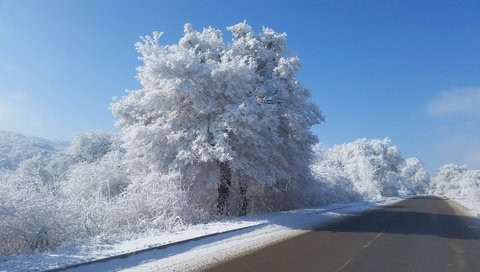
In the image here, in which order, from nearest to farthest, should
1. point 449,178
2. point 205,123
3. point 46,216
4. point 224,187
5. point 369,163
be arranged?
1. point 46,216
2. point 205,123
3. point 224,187
4. point 369,163
5. point 449,178

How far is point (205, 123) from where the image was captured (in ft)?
74.7

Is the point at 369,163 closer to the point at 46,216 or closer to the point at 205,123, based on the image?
the point at 205,123

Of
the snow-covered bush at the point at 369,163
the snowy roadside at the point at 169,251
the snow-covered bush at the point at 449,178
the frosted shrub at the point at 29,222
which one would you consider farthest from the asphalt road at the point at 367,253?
the snow-covered bush at the point at 449,178

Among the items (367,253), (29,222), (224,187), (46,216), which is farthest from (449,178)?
(29,222)

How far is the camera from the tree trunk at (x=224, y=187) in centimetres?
2430

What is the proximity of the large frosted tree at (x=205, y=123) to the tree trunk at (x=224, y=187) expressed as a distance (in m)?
0.06

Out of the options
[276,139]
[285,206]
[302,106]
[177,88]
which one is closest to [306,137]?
[302,106]

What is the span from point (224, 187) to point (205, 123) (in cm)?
447

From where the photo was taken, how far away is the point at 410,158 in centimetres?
16075

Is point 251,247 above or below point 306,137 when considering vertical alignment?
below

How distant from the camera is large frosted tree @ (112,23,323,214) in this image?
21859mm

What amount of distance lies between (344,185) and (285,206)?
20944mm

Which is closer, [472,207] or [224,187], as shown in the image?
[224,187]

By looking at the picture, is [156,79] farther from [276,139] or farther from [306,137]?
[306,137]
